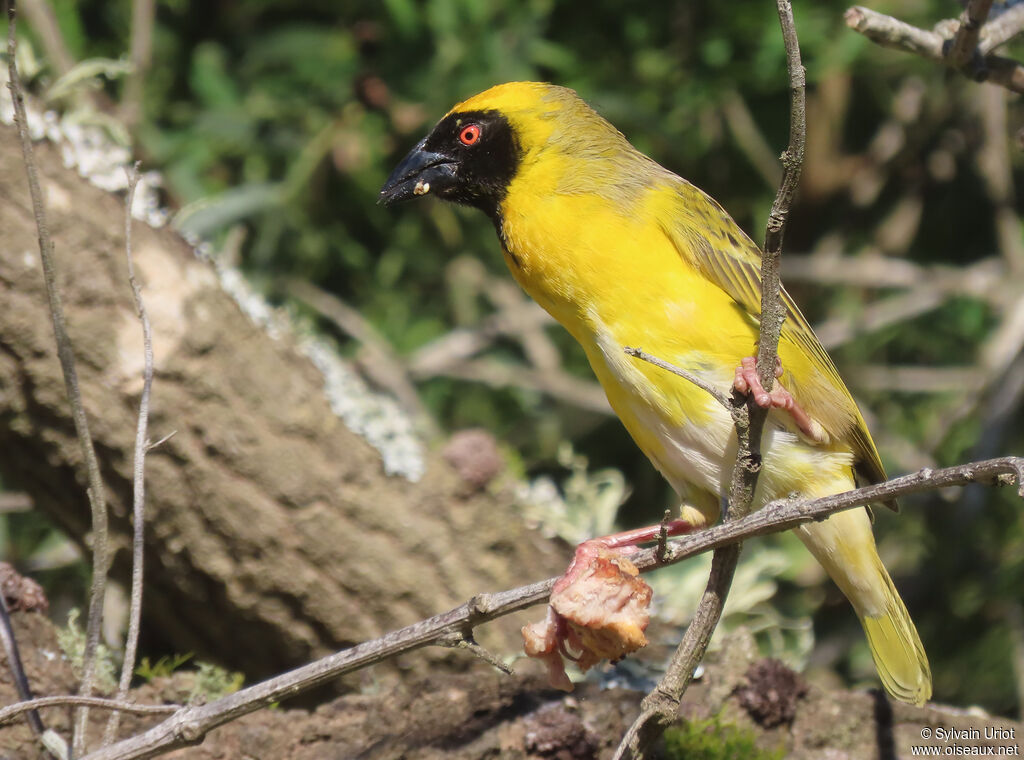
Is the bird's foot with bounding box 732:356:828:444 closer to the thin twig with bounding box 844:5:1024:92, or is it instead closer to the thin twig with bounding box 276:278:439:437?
the thin twig with bounding box 844:5:1024:92

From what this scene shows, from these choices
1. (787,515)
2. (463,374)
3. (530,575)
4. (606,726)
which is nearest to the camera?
(787,515)

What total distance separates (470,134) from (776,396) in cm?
133

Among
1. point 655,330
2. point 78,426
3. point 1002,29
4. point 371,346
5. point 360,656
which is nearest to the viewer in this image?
point 360,656

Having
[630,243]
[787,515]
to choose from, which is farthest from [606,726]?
[630,243]

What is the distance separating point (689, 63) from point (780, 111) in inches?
26.0

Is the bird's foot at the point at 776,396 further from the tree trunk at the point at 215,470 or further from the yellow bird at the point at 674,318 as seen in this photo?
the tree trunk at the point at 215,470

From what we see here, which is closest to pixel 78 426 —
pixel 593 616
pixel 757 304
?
pixel 593 616

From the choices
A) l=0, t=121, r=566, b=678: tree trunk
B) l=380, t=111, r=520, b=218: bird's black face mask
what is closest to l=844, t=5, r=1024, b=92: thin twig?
l=380, t=111, r=520, b=218: bird's black face mask

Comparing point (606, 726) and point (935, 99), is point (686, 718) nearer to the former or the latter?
point (606, 726)

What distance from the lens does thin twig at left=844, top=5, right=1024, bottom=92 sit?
3.05 metres

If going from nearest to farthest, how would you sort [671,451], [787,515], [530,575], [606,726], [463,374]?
1. [787,515]
2. [606,726]
3. [671,451]
4. [530,575]
5. [463,374]

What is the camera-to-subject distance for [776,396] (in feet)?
9.18

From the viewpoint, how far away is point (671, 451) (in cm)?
311

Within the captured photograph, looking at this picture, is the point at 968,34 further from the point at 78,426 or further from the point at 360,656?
the point at 78,426
